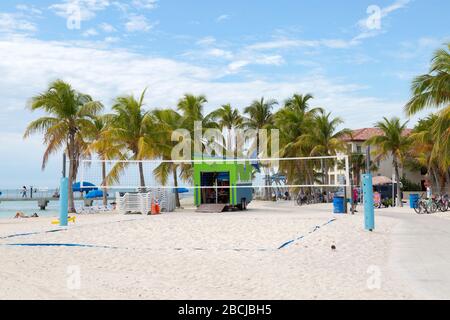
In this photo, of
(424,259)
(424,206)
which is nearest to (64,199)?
→ (424,259)

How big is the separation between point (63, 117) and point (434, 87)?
17664mm

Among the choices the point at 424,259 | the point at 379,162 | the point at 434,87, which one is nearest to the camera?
the point at 424,259

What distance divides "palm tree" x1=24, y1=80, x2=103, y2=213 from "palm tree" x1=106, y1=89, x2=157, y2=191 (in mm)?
1374

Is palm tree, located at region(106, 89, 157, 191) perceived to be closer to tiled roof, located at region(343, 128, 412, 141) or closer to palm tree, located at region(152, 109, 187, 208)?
palm tree, located at region(152, 109, 187, 208)

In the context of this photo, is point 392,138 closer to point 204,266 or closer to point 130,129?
point 130,129

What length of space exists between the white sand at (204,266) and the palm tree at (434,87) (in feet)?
34.3

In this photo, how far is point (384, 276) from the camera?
6.70 metres

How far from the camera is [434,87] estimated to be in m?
20.6

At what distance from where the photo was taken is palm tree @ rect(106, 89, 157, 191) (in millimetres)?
26312

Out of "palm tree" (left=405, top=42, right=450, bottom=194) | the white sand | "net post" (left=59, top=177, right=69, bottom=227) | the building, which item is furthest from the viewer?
the building

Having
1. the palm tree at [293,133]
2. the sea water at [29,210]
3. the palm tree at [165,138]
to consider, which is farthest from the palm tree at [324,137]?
the sea water at [29,210]

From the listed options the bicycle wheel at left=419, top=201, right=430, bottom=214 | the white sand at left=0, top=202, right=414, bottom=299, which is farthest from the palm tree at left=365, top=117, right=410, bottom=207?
the white sand at left=0, top=202, right=414, bottom=299
